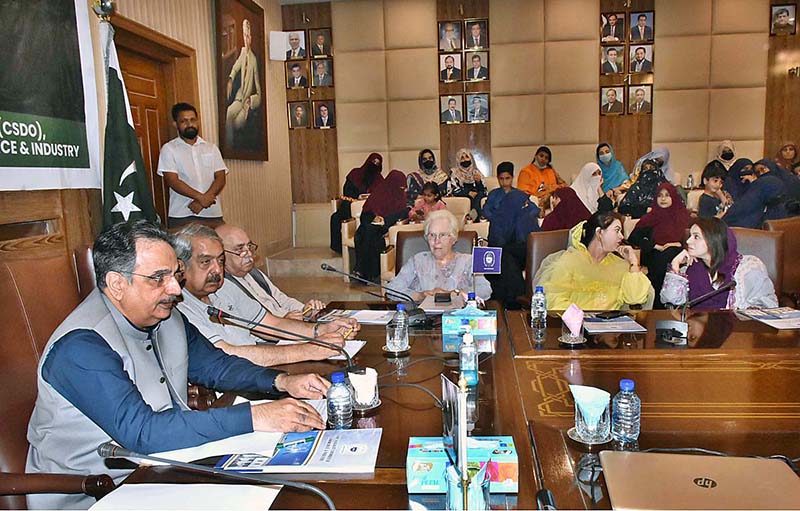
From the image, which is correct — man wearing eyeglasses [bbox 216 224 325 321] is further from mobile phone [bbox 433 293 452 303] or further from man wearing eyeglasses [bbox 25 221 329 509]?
man wearing eyeglasses [bbox 25 221 329 509]

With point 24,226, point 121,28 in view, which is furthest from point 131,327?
point 121,28

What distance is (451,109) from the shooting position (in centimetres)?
788

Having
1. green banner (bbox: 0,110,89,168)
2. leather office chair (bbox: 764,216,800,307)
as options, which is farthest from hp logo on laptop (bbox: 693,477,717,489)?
leather office chair (bbox: 764,216,800,307)

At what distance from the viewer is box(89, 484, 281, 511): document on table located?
1.11 meters

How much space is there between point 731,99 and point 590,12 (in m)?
2.01

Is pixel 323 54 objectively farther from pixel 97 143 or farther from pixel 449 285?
pixel 449 285

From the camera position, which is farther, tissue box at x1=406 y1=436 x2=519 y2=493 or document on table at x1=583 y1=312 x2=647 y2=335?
document on table at x1=583 y1=312 x2=647 y2=335

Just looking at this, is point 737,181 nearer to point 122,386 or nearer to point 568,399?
point 568,399

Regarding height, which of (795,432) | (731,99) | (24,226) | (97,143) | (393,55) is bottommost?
(795,432)

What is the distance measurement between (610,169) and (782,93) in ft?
7.55

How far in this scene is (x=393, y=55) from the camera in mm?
7773

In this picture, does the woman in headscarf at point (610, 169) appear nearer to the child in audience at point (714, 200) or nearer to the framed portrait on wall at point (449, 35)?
the child in audience at point (714, 200)

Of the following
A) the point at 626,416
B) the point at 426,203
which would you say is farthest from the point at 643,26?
the point at 626,416

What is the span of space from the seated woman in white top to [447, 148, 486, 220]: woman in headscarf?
352 centimetres
